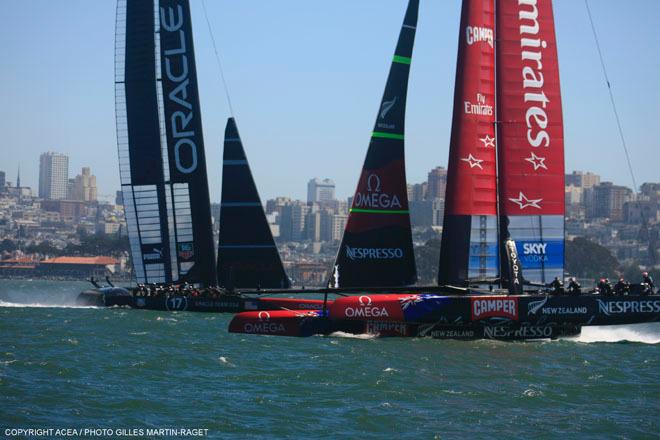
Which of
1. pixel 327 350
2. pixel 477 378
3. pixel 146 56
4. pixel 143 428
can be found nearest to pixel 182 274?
pixel 146 56

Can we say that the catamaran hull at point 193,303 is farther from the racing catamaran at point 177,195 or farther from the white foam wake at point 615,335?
the white foam wake at point 615,335

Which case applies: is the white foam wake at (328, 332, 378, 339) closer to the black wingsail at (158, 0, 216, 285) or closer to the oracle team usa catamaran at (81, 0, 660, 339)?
the oracle team usa catamaran at (81, 0, 660, 339)

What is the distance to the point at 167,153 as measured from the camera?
37812mm

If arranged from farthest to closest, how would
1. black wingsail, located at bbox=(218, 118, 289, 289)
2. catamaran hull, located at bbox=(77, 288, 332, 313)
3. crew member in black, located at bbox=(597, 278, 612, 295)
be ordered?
black wingsail, located at bbox=(218, 118, 289, 289)
catamaran hull, located at bbox=(77, 288, 332, 313)
crew member in black, located at bbox=(597, 278, 612, 295)

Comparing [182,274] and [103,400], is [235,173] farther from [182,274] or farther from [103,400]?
[103,400]

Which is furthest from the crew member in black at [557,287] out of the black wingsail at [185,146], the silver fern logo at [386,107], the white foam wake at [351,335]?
the black wingsail at [185,146]

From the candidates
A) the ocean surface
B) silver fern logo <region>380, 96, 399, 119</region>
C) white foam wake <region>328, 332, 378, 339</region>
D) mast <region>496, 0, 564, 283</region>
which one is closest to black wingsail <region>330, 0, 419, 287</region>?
silver fern logo <region>380, 96, 399, 119</region>

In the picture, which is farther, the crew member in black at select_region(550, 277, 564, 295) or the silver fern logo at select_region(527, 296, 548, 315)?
the crew member in black at select_region(550, 277, 564, 295)

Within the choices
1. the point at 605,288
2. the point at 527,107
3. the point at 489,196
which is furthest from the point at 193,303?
the point at 605,288

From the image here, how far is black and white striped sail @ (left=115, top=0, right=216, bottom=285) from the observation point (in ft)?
123

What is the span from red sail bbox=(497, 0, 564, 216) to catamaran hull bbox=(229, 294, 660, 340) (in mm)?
2661

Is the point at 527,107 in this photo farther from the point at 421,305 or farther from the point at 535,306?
the point at 421,305

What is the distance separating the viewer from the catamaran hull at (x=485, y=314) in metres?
25.1

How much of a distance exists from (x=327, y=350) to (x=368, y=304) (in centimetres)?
176
